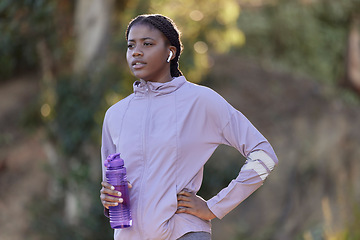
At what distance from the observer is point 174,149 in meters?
2.88

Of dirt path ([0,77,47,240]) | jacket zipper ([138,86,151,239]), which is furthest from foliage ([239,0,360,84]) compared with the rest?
jacket zipper ([138,86,151,239])

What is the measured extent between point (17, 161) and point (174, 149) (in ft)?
34.1

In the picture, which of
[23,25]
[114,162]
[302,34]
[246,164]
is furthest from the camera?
[302,34]

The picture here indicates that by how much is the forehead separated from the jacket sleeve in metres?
0.53

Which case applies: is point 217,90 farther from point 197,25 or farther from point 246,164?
point 246,164

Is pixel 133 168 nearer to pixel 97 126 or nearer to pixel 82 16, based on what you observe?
pixel 97 126

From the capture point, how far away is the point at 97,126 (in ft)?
31.8

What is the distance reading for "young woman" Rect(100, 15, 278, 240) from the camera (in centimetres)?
287

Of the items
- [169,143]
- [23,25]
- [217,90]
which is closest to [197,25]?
[23,25]

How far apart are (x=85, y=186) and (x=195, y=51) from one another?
2716 millimetres

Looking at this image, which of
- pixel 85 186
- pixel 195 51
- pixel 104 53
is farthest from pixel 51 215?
pixel 195 51

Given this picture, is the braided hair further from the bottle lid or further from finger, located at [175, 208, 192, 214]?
finger, located at [175, 208, 192, 214]

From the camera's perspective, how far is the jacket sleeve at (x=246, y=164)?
296 cm

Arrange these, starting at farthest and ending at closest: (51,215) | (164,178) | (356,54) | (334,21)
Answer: (334,21), (356,54), (51,215), (164,178)
